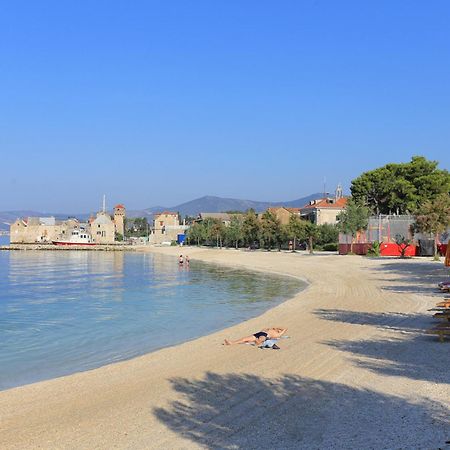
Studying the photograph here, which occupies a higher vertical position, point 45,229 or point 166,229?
point 45,229

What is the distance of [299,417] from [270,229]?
7372 centimetres

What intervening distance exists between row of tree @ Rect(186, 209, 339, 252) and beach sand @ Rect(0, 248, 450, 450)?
4770cm

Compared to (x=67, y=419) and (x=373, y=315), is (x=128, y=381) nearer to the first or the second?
(x=67, y=419)

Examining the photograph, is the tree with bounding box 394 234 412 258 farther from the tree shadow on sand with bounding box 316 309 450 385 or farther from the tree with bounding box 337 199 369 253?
the tree shadow on sand with bounding box 316 309 450 385

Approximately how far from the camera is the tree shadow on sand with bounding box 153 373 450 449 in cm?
734

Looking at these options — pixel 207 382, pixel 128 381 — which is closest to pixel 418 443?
pixel 207 382

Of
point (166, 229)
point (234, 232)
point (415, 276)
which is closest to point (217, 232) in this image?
point (234, 232)

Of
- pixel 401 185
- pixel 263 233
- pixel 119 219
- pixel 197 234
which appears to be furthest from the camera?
pixel 119 219

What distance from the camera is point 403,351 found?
1287 cm

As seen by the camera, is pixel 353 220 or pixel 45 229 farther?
pixel 45 229

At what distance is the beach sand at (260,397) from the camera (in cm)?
770

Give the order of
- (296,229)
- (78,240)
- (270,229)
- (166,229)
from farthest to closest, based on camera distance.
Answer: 1. (166,229)
2. (78,240)
3. (270,229)
4. (296,229)

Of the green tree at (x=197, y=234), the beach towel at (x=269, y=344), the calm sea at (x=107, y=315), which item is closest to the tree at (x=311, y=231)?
the calm sea at (x=107, y=315)

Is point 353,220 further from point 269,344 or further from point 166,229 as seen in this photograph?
point 166,229
